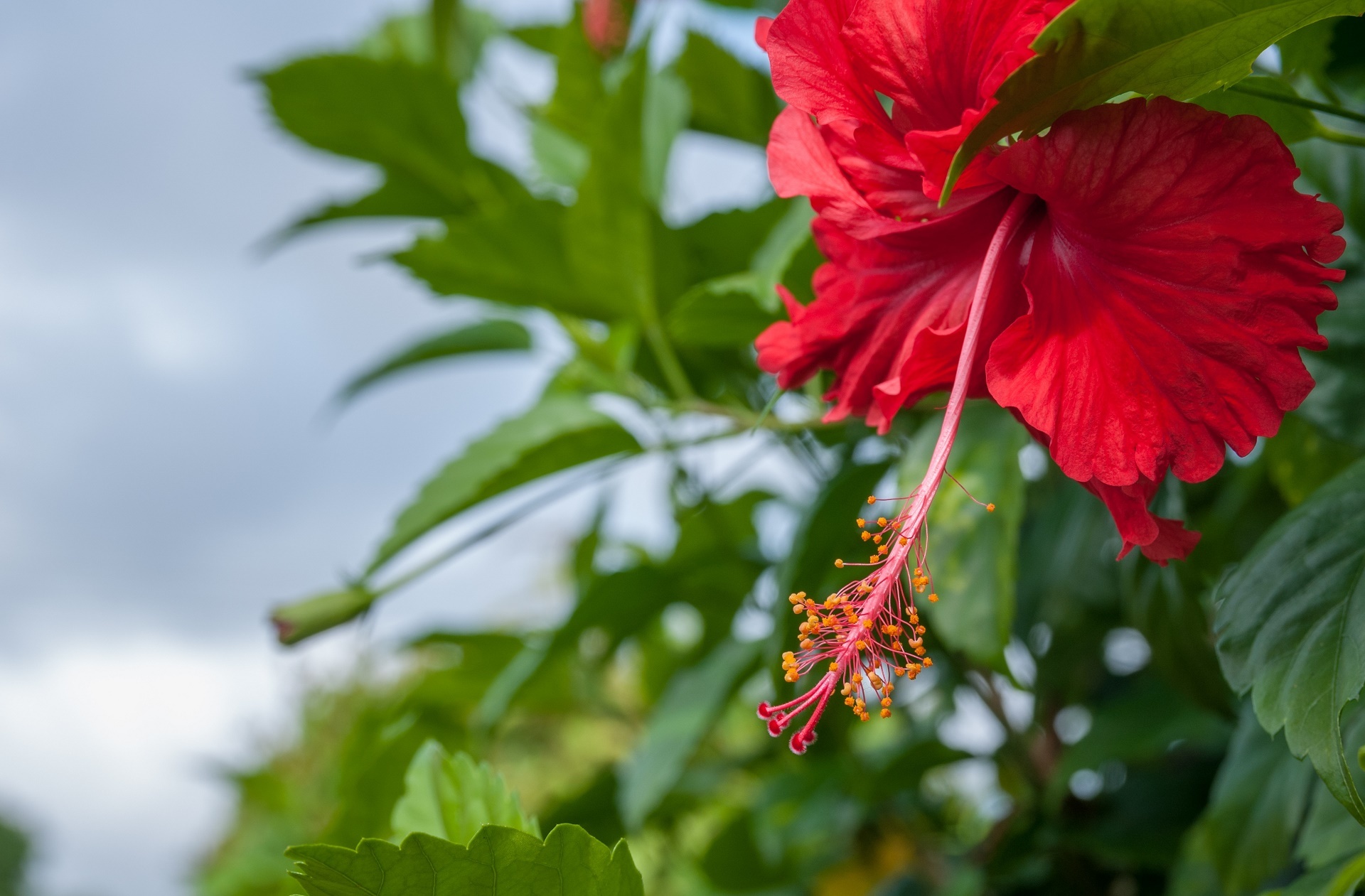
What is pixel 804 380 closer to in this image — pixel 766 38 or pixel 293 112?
pixel 766 38

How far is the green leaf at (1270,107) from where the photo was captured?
34 centimetres

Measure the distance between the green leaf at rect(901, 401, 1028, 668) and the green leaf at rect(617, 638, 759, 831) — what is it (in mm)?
234

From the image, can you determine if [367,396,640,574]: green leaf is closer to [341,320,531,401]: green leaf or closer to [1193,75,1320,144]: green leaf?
[341,320,531,401]: green leaf

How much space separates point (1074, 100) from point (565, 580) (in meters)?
1.75

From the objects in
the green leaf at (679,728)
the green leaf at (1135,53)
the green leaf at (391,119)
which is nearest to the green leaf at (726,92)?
the green leaf at (391,119)

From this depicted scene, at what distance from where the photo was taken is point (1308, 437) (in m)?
0.54

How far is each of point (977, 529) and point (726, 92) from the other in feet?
1.45

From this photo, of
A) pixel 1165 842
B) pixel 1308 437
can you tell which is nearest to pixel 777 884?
pixel 1165 842

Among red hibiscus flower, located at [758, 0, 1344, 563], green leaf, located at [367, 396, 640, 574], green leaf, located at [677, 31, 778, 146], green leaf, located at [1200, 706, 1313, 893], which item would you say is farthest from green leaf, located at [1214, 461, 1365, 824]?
green leaf, located at [677, 31, 778, 146]

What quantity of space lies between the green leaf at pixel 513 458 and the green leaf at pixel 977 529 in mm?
202

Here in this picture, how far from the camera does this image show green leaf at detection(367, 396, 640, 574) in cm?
60

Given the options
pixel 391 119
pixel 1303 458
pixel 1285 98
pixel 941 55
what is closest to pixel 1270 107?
pixel 1285 98

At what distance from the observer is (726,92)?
82 centimetres

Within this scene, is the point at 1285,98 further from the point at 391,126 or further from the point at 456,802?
the point at 391,126
